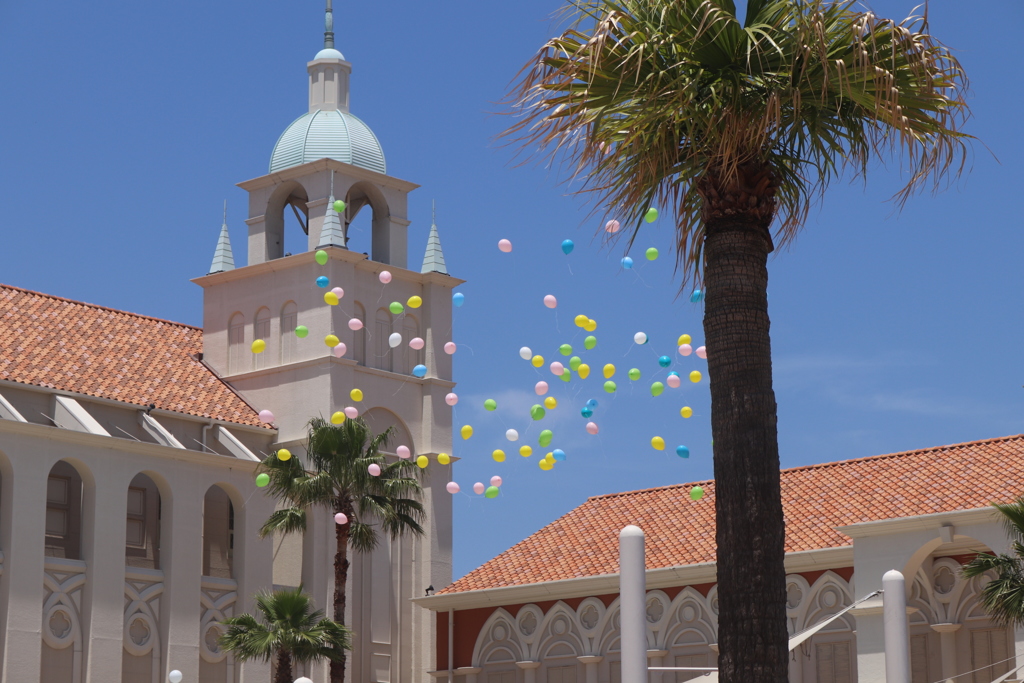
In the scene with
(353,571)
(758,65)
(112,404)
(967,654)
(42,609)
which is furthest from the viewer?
(353,571)

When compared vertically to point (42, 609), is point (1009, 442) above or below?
above

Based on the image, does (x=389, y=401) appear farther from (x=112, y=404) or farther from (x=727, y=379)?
(x=727, y=379)

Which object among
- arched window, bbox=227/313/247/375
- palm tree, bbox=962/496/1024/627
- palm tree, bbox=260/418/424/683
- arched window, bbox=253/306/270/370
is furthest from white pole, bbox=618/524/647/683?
arched window, bbox=227/313/247/375

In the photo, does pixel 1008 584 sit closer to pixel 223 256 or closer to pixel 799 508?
pixel 799 508

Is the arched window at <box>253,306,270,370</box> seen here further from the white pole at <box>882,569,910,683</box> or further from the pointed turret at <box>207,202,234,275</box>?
the white pole at <box>882,569,910,683</box>

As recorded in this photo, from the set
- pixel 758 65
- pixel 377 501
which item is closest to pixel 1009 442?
pixel 377 501

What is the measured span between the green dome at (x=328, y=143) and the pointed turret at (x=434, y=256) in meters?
2.49

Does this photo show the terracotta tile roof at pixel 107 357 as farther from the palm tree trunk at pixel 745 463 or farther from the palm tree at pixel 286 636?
the palm tree trunk at pixel 745 463

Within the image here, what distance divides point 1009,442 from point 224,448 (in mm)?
19801

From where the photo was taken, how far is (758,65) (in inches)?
508

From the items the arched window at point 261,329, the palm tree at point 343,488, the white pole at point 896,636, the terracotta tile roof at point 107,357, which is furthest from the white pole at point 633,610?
the arched window at point 261,329

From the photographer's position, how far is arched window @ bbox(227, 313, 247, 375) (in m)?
44.0

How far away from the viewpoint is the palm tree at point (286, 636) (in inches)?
1249

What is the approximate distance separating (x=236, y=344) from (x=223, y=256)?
2.98 meters
